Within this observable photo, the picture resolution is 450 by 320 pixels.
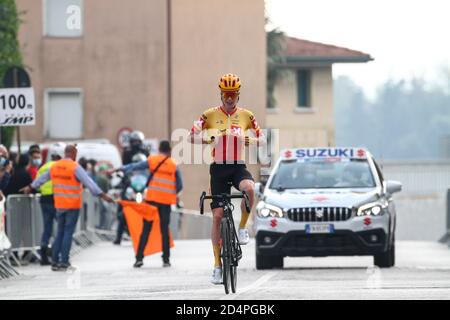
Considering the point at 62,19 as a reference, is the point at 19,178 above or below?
below

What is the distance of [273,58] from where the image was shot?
7812 centimetres

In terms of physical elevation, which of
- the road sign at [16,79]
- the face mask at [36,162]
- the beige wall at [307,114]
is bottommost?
the beige wall at [307,114]

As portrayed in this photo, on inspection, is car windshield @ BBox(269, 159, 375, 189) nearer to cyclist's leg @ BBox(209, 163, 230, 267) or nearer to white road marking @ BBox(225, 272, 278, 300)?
white road marking @ BBox(225, 272, 278, 300)

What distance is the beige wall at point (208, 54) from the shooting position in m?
62.2

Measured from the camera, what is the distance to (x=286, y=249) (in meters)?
22.4

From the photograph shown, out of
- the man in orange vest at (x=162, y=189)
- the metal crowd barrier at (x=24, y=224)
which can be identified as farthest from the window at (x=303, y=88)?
the man in orange vest at (x=162, y=189)

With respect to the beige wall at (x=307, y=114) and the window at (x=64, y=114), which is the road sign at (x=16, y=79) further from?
the beige wall at (x=307, y=114)

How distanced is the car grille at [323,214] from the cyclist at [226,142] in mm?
5264

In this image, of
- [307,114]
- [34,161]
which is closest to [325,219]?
[34,161]

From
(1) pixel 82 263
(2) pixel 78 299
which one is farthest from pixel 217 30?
(2) pixel 78 299

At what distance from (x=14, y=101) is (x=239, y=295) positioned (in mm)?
10772

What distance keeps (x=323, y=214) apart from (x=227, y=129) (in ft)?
18.3

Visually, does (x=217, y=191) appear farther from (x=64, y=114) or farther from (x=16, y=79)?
(x=64, y=114)
